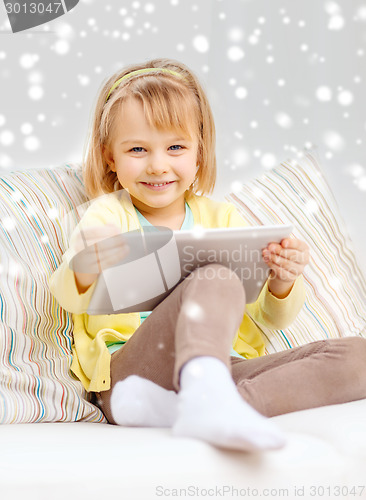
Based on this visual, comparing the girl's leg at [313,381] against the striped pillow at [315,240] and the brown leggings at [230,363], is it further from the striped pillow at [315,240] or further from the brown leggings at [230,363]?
the striped pillow at [315,240]

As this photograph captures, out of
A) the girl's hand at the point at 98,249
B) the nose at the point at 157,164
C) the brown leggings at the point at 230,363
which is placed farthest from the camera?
the nose at the point at 157,164

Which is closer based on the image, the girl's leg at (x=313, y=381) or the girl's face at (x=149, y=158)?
the girl's leg at (x=313, y=381)

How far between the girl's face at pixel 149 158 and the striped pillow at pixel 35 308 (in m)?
0.15

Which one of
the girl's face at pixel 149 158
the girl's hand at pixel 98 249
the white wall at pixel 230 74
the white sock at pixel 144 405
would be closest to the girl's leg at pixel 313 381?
the white sock at pixel 144 405

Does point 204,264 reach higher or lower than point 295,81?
lower

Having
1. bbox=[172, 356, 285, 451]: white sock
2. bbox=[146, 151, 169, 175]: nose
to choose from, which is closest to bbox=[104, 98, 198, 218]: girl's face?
bbox=[146, 151, 169, 175]: nose

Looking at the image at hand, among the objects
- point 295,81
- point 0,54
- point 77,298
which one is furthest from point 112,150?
point 295,81

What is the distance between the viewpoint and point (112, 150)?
118 centimetres

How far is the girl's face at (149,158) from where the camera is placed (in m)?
1.12

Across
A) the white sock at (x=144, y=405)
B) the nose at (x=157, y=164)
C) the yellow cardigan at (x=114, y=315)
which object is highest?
the nose at (x=157, y=164)

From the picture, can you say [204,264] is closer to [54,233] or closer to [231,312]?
[231,312]

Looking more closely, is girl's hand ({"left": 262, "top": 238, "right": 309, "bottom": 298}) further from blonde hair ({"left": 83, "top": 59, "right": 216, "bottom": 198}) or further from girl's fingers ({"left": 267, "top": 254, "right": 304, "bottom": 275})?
blonde hair ({"left": 83, "top": 59, "right": 216, "bottom": 198})

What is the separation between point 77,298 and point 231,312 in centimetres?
30

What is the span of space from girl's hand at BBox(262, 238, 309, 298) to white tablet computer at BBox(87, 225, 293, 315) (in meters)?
0.01
